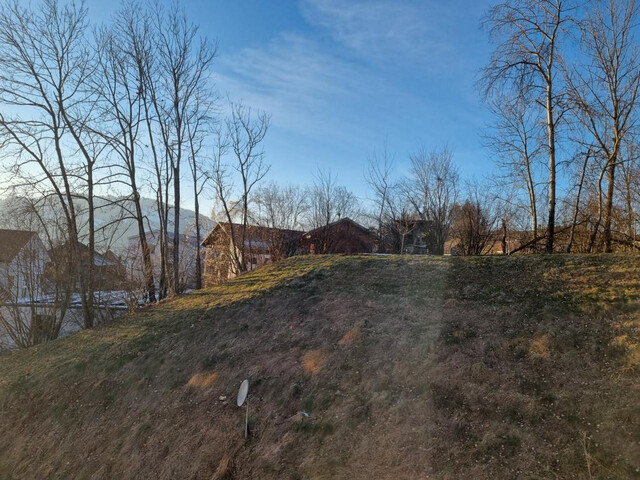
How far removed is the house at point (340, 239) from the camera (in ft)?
72.6

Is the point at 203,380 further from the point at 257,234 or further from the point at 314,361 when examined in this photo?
the point at 257,234

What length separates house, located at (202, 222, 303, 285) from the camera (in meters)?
20.1

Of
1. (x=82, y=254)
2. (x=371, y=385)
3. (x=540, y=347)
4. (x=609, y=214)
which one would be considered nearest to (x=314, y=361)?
(x=371, y=385)

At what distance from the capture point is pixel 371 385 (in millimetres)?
4570

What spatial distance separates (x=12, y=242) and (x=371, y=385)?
51.0ft

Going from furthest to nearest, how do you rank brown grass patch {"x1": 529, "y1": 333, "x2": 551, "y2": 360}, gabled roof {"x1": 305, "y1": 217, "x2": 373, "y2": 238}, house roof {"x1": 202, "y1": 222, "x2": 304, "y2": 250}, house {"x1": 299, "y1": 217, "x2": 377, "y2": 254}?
gabled roof {"x1": 305, "y1": 217, "x2": 373, "y2": 238}
house {"x1": 299, "y1": 217, "x2": 377, "y2": 254}
house roof {"x1": 202, "y1": 222, "x2": 304, "y2": 250}
brown grass patch {"x1": 529, "y1": 333, "x2": 551, "y2": 360}

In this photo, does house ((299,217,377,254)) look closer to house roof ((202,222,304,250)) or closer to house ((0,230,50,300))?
house roof ((202,222,304,250))

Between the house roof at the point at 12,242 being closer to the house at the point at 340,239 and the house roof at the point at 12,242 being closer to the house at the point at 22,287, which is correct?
the house at the point at 22,287

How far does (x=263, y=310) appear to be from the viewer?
7.67 metres

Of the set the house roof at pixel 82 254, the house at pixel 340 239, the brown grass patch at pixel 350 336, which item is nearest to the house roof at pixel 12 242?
the house roof at pixel 82 254

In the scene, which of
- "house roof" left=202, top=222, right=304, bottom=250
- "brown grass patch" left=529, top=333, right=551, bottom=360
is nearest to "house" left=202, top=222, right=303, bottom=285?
"house roof" left=202, top=222, right=304, bottom=250

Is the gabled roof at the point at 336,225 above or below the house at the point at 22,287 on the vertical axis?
above

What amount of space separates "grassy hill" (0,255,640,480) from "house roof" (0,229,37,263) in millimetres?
6959

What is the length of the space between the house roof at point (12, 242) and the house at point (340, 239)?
1298 cm
